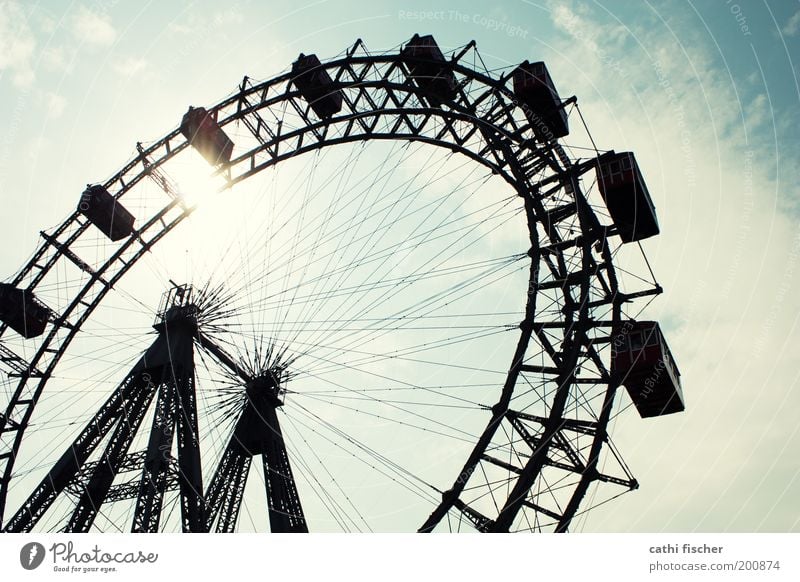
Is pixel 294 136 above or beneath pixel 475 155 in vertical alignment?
above

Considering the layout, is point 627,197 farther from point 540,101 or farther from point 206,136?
point 206,136

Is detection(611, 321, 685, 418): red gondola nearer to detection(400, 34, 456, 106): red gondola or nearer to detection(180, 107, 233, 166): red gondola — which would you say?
detection(400, 34, 456, 106): red gondola

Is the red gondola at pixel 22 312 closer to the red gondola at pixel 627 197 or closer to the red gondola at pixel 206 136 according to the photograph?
the red gondola at pixel 206 136

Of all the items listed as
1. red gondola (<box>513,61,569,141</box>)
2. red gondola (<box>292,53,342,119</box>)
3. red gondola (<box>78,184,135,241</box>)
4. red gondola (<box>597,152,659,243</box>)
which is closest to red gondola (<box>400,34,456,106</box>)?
red gondola (<box>513,61,569,141</box>)

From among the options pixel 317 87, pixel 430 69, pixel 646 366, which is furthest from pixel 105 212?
pixel 646 366

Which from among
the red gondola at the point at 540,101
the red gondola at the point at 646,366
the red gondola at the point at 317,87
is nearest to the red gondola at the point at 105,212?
the red gondola at the point at 317,87
